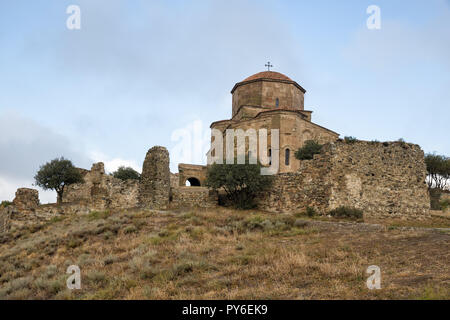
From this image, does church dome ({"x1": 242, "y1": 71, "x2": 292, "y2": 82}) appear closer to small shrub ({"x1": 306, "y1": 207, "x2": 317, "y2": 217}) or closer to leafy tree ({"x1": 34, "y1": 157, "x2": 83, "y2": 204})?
leafy tree ({"x1": 34, "y1": 157, "x2": 83, "y2": 204})

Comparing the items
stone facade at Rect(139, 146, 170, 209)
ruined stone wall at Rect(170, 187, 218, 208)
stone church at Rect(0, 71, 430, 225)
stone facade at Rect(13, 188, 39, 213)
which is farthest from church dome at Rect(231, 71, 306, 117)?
stone facade at Rect(13, 188, 39, 213)

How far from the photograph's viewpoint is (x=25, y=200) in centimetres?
2041

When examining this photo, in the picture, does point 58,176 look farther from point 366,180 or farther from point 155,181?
point 366,180

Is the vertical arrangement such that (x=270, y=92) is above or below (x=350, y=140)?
above

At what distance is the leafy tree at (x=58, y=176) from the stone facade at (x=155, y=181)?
6.56m

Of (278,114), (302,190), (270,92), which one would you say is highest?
(270,92)

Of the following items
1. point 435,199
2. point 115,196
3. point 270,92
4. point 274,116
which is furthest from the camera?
point 270,92

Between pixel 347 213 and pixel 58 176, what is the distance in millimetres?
17819

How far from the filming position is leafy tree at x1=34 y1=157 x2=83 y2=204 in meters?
26.0
